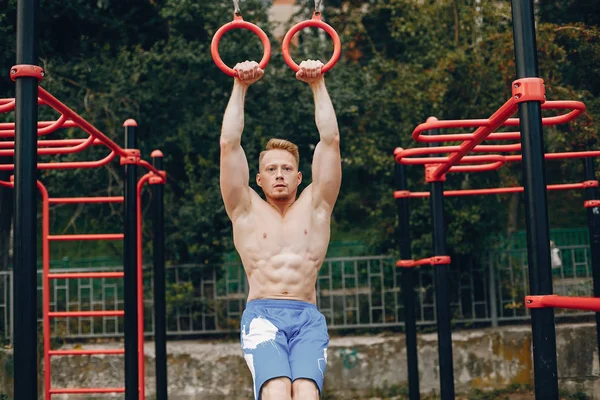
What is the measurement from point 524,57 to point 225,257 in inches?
235

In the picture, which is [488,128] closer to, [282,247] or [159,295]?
[282,247]

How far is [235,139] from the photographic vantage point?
2.94 metres

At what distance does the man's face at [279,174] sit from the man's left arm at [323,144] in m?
0.11

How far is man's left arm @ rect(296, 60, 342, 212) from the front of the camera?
2.92m

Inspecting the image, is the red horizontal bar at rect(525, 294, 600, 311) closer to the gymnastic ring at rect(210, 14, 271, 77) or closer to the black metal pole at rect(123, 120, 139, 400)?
the gymnastic ring at rect(210, 14, 271, 77)

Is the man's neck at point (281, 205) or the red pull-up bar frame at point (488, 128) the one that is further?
the man's neck at point (281, 205)

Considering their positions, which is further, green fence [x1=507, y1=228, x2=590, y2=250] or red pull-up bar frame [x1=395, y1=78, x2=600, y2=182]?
green fence [x1=507, y1=228, x2=590, y2=250]

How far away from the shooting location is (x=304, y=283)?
2955 mm

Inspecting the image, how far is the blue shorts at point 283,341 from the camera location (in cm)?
272

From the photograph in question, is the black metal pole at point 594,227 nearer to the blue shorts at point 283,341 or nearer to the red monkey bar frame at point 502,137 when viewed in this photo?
the red monkey bar frame at point 502,137

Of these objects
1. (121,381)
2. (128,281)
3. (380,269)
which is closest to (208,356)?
(121,381)

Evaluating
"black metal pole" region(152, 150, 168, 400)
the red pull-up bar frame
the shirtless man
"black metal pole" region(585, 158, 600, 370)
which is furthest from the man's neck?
"black metal pole" region(585, 158, 600, 370)

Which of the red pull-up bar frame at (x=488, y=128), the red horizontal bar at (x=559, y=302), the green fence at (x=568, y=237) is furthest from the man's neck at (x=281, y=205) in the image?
the green fence at (x=568, y=237)

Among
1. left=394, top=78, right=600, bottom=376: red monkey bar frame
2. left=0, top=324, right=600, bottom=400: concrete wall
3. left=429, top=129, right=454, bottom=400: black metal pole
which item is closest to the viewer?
left=394, top=78, right=600, bottom=376: red monkey bar frame
